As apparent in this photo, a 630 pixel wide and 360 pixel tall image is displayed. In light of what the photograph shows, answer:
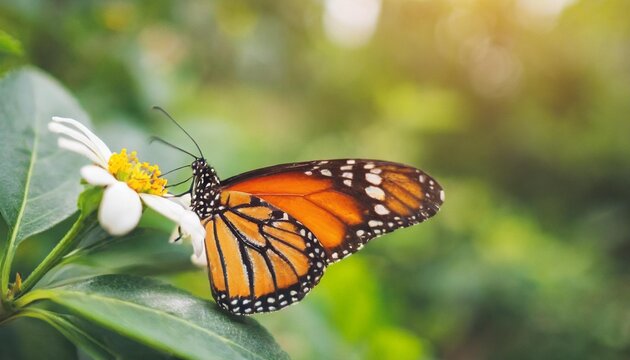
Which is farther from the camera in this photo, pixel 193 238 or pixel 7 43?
pixel 7 43

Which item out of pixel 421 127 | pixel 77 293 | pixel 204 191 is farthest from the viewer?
pixel 421 127

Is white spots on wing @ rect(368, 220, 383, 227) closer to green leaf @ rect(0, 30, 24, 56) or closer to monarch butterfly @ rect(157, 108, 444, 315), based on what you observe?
monarch butterfly @ rect(157, 108, 444, 315)

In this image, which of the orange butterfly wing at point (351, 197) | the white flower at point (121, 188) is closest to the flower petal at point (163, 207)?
the white flower at point (121, 188)

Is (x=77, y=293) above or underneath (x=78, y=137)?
underneath

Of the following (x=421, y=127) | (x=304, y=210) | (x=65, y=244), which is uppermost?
(x=421, y=127)

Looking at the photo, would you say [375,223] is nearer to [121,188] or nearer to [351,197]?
[351,197]

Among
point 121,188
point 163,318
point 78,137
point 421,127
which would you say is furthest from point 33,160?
point 421,127

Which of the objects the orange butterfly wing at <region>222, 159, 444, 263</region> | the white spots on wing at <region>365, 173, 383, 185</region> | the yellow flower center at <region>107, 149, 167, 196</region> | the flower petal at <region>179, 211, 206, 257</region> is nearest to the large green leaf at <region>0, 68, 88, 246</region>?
the yellow flower center at <region>107, 149, 167, 196</region>
